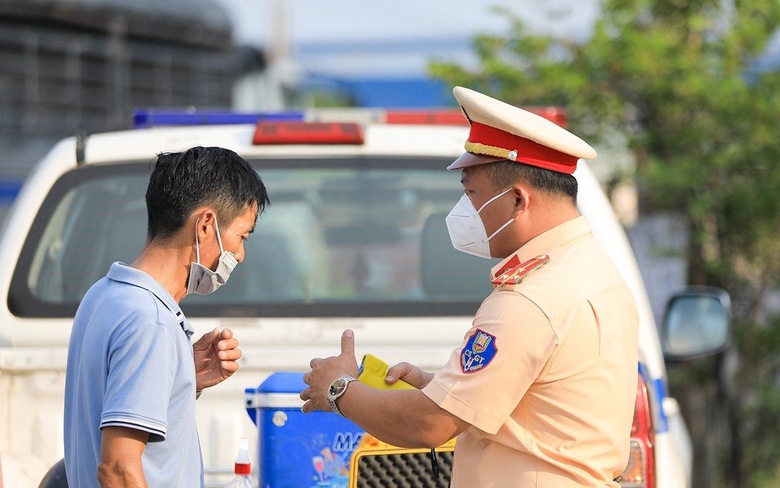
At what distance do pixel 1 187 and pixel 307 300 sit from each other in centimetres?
612

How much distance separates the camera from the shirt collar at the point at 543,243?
2.39m

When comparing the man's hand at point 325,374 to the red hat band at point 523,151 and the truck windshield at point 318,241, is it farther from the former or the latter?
the truck windshield at point 318,241

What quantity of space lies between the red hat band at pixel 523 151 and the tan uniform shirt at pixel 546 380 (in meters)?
0.14

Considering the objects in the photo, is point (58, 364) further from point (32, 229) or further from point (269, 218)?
point (269, 218)

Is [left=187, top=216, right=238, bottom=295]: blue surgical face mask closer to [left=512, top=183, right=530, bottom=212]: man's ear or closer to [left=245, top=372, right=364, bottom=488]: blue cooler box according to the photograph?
[left=245, top=372, right=364, bottom=488]: blue cooler box

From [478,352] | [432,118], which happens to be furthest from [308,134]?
[478,352]

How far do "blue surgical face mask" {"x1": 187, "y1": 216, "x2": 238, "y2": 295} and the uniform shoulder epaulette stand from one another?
57 cm

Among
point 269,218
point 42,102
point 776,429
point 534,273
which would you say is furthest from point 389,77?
point 534,273

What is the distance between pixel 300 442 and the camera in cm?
287

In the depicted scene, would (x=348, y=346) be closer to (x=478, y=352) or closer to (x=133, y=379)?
(x=478, y=352)

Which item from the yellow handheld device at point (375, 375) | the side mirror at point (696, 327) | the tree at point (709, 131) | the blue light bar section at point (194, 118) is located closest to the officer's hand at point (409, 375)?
the yellow handheld device at point (375, 375)

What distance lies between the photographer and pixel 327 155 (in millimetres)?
3865

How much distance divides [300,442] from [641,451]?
865 mm

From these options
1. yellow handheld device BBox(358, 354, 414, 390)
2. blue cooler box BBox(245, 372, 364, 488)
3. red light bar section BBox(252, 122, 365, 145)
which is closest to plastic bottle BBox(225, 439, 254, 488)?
blue cooler box BBox(245, 372, 364, 488)
